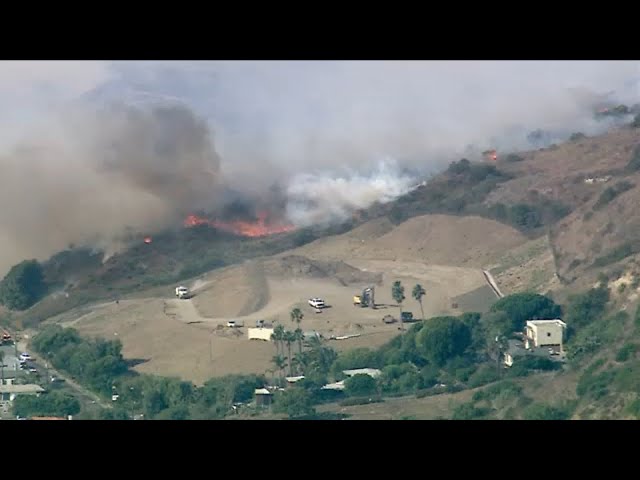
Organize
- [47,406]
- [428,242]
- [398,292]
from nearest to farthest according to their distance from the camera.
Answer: [47,406]
[398,292]
[428,242]

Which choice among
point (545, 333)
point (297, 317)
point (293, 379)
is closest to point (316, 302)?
point (297, 317)

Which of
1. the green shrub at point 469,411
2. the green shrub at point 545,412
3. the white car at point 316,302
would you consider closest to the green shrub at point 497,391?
the green shrub at point 469,411

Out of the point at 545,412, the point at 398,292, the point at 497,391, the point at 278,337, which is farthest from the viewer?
the point at 398,292

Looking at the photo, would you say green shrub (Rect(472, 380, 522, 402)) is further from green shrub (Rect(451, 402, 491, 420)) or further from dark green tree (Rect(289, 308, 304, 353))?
dark green tree (Rect(289, 308, 304, 353))

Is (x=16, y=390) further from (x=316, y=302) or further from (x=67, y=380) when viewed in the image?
(x=316, y=302)

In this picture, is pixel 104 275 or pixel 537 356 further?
pixel 104 275

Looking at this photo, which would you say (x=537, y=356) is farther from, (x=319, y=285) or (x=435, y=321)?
(x=319, y=285)
